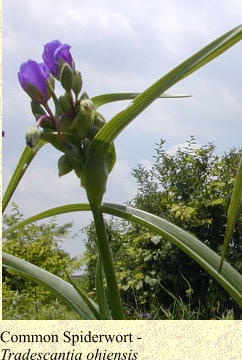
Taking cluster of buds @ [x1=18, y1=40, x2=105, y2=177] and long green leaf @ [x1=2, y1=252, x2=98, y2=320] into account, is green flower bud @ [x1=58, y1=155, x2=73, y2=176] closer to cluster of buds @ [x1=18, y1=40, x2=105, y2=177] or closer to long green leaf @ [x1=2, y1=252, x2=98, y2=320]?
cluster of buds @ [x1=18, y1=40, x2=105, y2=177]

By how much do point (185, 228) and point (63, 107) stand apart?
1.55 m

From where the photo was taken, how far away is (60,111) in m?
0.68

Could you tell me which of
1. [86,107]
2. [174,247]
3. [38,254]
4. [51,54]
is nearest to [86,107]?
[86,107]

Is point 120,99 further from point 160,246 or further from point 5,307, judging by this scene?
point 5,307

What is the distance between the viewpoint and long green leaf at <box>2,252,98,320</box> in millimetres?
783

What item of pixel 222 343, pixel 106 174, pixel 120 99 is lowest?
pixel 222 343

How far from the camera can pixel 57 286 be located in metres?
0.80

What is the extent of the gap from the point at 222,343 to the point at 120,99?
0.44 meters

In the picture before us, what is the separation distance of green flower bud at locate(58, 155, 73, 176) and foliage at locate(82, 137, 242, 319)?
1.35 metres

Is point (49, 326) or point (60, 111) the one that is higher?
point (60, 111)

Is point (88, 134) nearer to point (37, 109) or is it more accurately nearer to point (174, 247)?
point (37, 109)

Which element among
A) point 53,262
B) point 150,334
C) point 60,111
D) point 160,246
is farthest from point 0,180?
point 53,262

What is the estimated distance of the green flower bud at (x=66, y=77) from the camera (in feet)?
2.17

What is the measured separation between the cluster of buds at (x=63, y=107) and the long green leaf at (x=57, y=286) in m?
0.21
